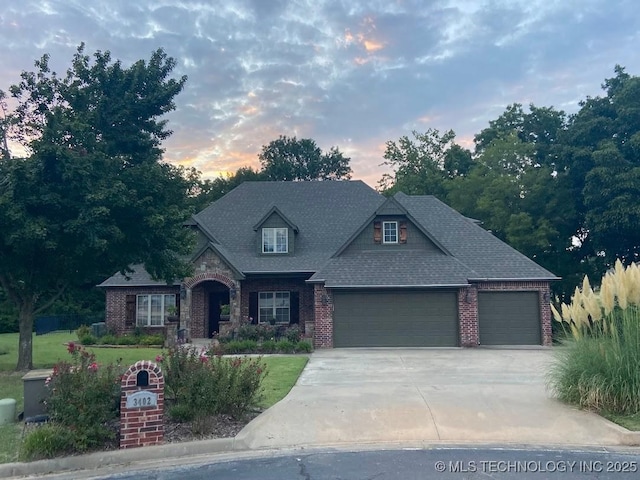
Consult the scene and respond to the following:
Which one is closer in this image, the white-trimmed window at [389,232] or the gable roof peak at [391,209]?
the gable roof peak at [391,209]

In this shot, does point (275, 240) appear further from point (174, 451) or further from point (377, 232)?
point (174, 451)

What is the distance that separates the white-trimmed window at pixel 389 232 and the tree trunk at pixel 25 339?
12952 mm

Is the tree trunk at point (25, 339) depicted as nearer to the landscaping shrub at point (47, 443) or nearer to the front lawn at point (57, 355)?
the front lawn at point (57, 355)

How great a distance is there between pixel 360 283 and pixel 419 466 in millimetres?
12784

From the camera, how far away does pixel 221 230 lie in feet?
81.5

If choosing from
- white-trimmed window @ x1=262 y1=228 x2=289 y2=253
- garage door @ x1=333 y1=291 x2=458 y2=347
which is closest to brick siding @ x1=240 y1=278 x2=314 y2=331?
white-trimmed window @ x1=262 y1=228 x2=289 y2=253

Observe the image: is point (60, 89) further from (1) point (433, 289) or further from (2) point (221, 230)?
(1) point (433, 289)

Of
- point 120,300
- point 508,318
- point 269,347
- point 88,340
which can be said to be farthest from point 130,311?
point 508,318

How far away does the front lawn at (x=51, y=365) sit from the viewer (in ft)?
23.5

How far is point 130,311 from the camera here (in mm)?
22547

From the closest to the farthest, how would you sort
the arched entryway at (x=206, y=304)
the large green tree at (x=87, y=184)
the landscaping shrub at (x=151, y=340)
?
the large green tree at (x=87, y=184), the landscaping shrub at (x=151, y=340), the arched entryway at (x=206, y=304)

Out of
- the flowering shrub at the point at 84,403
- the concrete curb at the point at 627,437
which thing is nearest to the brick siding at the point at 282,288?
the flowering shrub at the point at 84,403

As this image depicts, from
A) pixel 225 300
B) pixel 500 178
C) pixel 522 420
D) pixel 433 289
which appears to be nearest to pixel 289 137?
pixel 500 178

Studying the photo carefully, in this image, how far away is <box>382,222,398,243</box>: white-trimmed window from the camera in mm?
20680
